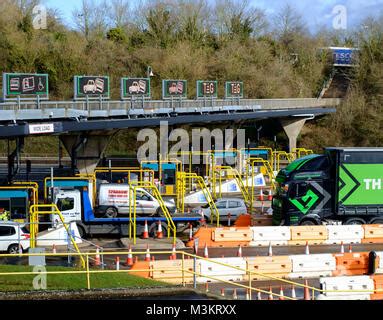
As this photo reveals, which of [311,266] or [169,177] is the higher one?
[169,177]

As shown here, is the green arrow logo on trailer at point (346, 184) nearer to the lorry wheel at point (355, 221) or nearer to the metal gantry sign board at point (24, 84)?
the lorry wheel at point (355, 221)

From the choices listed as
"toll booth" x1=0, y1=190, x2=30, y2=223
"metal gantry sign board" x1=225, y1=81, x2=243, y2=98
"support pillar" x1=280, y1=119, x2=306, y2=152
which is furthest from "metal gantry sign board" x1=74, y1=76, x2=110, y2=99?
"support pillar" x1=280, y1=119, x2=306, y2=152

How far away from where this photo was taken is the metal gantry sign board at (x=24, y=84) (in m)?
30.9

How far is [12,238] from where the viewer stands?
64.6ft

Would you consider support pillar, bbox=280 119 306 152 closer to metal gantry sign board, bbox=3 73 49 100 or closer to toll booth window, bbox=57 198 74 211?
metal gantry sign board, bbox=3 73 49 100

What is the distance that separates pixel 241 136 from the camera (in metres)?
55.1

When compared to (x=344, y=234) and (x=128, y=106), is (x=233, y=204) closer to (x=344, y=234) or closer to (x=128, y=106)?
(x=344, y=234)

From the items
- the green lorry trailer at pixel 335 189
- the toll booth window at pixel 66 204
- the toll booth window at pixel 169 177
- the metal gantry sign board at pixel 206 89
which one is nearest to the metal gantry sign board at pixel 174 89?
the metal gantry sign board at pixel 206 89

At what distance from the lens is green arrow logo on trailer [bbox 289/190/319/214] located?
23.5m

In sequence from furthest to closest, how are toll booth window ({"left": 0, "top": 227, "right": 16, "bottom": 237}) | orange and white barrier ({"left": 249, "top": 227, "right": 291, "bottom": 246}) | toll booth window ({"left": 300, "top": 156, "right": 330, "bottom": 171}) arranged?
toll booth window ({"left": 300, "top": 156, "right": 330, "bottom": 171})
orange and white barrier ({"left": 249, "top": 227, "right": 291, "bottom": 246})
toll booth window ({"left": 0, "top": 227, "right": 16, "bottom": 237})

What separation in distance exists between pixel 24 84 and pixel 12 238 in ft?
45.8

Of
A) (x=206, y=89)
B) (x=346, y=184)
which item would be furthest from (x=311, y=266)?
(x=206, y=89)
